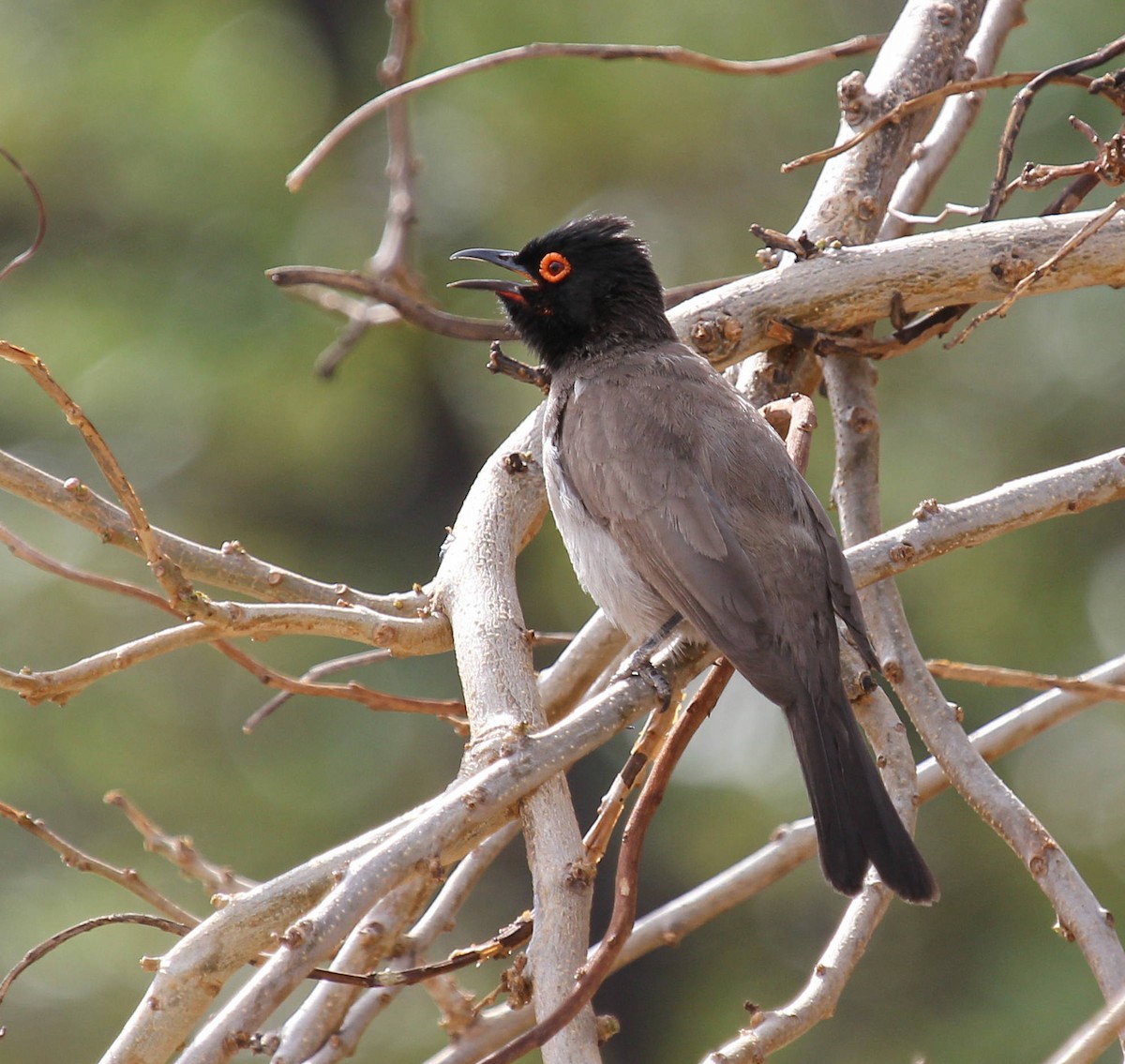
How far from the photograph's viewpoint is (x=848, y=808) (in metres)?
2.65

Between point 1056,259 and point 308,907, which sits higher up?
point 1056,259

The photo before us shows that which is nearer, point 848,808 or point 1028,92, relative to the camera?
point 848,808

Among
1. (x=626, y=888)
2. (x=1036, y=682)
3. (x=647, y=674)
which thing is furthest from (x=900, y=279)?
(x=626, y=888)

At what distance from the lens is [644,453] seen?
3531mm

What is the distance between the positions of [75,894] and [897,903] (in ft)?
17.1

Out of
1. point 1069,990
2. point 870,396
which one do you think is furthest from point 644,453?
point 1069,990

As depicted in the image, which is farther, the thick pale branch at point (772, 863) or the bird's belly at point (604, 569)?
the bird's belly at point (604, 569)

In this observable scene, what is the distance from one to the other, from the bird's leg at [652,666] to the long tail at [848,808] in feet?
1.03

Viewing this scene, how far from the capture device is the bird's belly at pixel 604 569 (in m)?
3.33

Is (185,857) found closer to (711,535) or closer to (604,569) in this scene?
(604,569)

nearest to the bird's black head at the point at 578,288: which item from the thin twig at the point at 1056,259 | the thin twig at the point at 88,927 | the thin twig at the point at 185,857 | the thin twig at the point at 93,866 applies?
the thin twig at the point at 1056,259

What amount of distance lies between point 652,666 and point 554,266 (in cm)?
169

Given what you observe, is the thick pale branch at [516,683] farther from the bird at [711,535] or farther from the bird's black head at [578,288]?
the bird's black head at [578,288]

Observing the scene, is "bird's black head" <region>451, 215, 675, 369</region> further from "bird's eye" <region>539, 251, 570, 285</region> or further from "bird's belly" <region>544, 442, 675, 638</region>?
"bird's belly" <region>544, 442, 675, 638</region>
